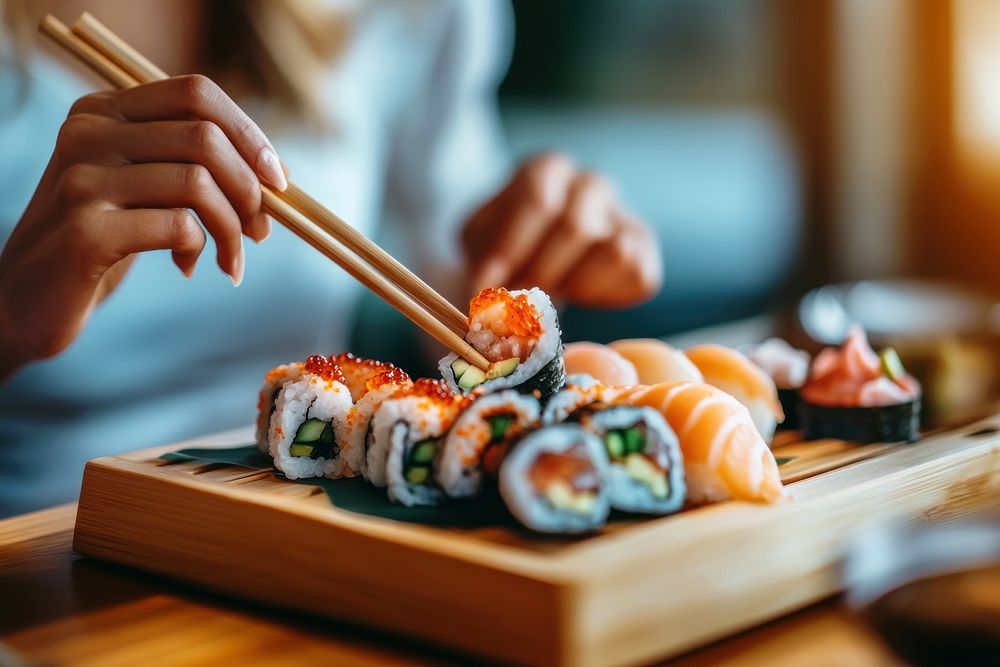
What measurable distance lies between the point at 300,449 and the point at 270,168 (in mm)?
302

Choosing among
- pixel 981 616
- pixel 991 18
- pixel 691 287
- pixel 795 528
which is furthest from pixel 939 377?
pixel 991 18

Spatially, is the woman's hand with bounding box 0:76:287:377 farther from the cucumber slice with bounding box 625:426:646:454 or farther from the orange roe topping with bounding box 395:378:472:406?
the cucumber slice with bounding box 625:426:646:454

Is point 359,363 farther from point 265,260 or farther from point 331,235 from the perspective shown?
point 265,260

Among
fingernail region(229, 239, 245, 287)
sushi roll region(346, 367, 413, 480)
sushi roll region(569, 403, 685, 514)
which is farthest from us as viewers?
fingernail region(229, 239, 245, 287)

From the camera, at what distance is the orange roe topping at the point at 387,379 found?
112 centimetres

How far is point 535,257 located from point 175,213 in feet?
4.07

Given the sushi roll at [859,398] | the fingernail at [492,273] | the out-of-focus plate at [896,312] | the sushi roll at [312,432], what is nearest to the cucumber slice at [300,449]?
the sushi roll at [312,432]

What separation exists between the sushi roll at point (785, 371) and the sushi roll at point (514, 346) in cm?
47

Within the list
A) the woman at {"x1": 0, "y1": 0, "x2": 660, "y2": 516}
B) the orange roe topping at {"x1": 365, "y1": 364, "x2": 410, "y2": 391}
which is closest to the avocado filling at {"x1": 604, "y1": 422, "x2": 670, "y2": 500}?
the orange roe topping at {"x1": 365, "y1": 364, "x2": 410, "y2": 391}

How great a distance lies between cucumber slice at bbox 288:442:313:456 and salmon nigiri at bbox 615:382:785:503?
13.0 inches

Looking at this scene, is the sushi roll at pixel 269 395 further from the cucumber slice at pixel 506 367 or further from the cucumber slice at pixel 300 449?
the cucumber slice at pixel 506 367

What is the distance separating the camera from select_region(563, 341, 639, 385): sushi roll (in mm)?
1266

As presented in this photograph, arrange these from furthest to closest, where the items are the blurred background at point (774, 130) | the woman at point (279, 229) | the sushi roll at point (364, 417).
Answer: the blurred background at point (774, 130), the woman at point (279, 229), the sushi roll at point (364, 417)

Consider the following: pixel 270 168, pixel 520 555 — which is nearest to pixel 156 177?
pixel 270 168
